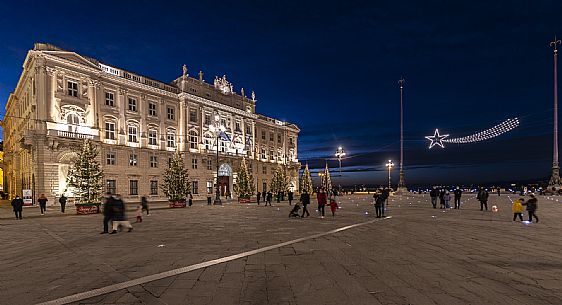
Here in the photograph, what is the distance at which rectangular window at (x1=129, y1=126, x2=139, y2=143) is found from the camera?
138ft

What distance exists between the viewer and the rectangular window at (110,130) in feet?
129

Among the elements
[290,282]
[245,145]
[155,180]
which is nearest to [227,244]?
[290,282]

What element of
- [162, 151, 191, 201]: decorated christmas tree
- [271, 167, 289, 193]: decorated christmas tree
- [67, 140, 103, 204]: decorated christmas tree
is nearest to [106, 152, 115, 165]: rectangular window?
[162, 151, 191, 201]: decorated christmas tree

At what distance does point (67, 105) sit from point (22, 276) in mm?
34296

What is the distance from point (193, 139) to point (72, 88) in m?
17.9

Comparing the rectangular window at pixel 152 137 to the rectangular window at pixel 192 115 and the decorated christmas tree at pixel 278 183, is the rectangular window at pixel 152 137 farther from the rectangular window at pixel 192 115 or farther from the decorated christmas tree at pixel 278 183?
the decorated christmas tree at pixel 278 183

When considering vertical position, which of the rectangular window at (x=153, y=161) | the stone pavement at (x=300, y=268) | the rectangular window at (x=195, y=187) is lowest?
the rectangular window at (x=195, y=187)

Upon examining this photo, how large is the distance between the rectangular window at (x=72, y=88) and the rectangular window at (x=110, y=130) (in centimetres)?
482

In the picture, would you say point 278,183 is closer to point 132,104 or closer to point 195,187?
point 195,187

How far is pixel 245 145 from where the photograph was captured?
58656 mm

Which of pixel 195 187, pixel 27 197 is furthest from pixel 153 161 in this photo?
pixel 27 197

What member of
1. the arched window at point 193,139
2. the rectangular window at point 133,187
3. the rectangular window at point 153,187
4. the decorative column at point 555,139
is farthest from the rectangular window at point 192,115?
the decorative column at point 555,139

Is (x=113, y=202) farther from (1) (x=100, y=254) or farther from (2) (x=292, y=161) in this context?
(2) (x=292, y=161)

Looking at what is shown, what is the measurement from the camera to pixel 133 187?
41.4 m
